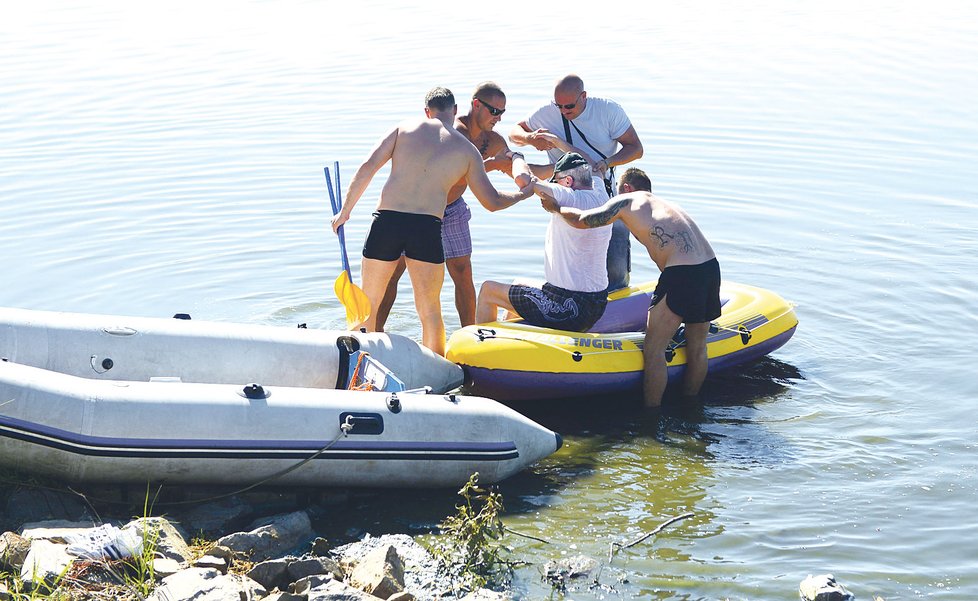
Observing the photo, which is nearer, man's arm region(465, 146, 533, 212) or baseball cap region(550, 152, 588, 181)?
man's arm region(465, 146, 533, 212)

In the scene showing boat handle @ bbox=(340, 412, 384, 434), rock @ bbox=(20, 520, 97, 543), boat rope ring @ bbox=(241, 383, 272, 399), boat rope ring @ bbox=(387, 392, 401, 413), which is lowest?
rock @ bbox=(20, 520, 97, 543)

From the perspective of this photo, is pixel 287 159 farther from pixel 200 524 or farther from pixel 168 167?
pixel 200 524

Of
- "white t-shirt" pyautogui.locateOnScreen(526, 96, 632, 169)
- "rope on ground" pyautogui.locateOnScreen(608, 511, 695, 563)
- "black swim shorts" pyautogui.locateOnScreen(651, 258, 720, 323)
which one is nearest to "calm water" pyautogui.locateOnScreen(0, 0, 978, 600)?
"rope on ground" pyautogui.locateOnScreen(608, 511, 695, 563)

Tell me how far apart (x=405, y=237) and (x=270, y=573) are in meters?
2.62

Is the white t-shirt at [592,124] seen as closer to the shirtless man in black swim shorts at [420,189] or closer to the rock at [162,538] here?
the shirtless man in black swim shorts at [420,189]

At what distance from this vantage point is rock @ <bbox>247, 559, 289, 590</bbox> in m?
4.48

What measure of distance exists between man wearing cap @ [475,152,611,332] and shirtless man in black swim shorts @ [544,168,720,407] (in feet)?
0.46

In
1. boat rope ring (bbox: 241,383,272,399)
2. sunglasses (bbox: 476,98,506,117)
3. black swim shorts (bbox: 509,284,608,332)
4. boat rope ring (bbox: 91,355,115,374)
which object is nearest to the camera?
boat rope ring (bbox: 241,383,272,399)

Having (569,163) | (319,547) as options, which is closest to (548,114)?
(569,163)

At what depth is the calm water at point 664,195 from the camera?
17.8ft

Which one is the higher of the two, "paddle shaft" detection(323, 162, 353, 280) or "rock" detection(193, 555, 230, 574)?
"paddle shaft" detection(323, 162, 353, 280)

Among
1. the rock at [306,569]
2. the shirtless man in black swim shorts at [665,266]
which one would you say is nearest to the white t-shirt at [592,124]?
the shirtless man in black swim shorts at [665,266]

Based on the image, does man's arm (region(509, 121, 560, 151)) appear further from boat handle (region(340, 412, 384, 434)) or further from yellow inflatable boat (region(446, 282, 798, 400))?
boat handle (region(340, 412, 384, 434))

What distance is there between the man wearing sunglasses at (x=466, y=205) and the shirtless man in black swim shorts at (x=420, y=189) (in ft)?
1.14
